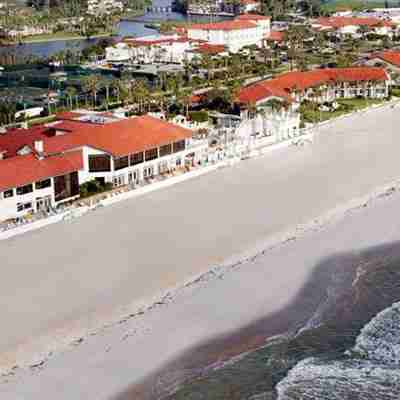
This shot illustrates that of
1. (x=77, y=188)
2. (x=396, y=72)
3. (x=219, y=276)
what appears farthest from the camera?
(x=396, y=72)

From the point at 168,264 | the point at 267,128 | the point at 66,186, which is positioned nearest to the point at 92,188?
the point at 66,186

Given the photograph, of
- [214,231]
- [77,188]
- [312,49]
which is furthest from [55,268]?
[312,49]

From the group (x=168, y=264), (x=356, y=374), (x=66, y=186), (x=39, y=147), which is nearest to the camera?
(x=356, y=374)

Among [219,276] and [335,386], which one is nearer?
[335,386]

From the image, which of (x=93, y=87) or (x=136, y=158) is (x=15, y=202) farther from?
(x=93, y=87)

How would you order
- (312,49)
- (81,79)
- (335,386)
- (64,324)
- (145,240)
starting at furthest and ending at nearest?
(312,49) → (81,79) → (145,240) → (64,324) → (335,386)

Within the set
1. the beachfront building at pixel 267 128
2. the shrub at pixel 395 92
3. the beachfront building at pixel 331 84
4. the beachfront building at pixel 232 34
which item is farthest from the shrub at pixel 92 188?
the beachfront building at pixel 232 34

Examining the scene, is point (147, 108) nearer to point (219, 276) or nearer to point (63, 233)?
point (63, 233)
